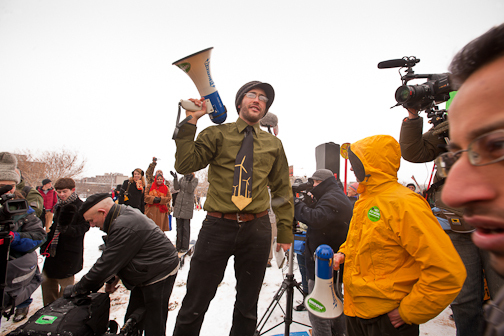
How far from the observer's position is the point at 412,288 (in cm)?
141

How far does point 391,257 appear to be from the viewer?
1486 millimetres

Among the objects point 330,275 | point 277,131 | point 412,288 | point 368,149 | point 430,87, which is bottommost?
point 330,275

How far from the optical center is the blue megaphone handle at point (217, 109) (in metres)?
1.93

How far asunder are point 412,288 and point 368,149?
1.01 meters

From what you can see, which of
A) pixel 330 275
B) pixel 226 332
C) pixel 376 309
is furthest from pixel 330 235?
pixel 226 332

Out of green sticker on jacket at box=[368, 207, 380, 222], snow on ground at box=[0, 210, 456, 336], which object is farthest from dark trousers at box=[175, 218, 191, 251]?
green sticker on jacket at box=[368, 207, 380, 222]

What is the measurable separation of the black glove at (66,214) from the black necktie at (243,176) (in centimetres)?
286

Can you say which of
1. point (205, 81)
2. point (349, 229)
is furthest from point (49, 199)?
point (349, 229)

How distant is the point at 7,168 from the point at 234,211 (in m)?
3.47

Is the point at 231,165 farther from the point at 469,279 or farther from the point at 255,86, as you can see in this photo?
the point at 469,279

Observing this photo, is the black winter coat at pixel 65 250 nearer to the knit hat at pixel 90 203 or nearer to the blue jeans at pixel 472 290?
the knit hat at pixel 90 203

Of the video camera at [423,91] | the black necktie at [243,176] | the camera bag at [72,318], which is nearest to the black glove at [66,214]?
the camera bag at [72,318]

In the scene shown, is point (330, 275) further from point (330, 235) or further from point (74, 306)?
point (74, 306)

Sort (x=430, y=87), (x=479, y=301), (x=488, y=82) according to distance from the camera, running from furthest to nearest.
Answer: (x=430, y=87), (x=479, y=301), (x=488, y=82)
